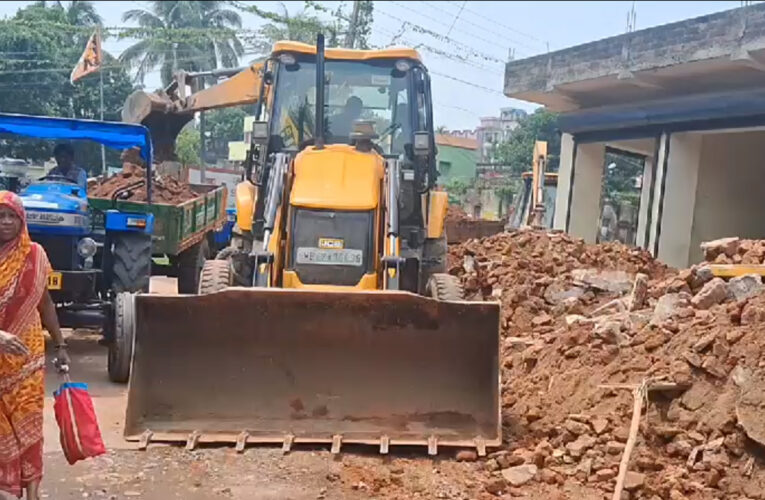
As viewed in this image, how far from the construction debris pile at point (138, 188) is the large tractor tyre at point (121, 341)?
8.22ft

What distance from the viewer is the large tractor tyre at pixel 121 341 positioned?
750 cm

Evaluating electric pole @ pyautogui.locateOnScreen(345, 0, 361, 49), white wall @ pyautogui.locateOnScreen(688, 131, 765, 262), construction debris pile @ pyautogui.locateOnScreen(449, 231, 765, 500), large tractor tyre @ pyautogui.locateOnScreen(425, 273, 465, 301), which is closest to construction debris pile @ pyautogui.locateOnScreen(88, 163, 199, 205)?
large tractor tyre @ pyautogui.locateOnScreen(425, 273, 465, 301)

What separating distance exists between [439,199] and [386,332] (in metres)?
1.97

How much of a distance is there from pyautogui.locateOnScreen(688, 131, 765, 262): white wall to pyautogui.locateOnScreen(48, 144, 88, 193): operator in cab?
343 inches

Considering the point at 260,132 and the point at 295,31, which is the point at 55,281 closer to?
the point at 260,132

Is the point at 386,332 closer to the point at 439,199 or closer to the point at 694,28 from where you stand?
the point at 439,199

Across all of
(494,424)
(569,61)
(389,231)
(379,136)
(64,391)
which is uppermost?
(569,61)

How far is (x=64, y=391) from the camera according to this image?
435 cm

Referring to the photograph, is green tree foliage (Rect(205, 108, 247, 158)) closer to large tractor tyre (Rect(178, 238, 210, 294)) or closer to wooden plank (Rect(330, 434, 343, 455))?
large tractor tyre (Rect(178, 238, 210, 294))

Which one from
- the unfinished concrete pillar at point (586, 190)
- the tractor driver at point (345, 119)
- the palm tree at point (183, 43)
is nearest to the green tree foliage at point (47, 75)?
the palm tree at point (183, 43)

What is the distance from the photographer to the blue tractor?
7516mm

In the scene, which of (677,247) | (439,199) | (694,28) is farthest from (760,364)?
(677,247)

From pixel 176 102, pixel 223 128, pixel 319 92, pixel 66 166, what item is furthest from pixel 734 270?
pixel 223 128

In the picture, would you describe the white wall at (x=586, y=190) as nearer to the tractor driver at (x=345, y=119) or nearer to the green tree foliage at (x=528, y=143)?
the tractor driver at (x=345, y=119)
